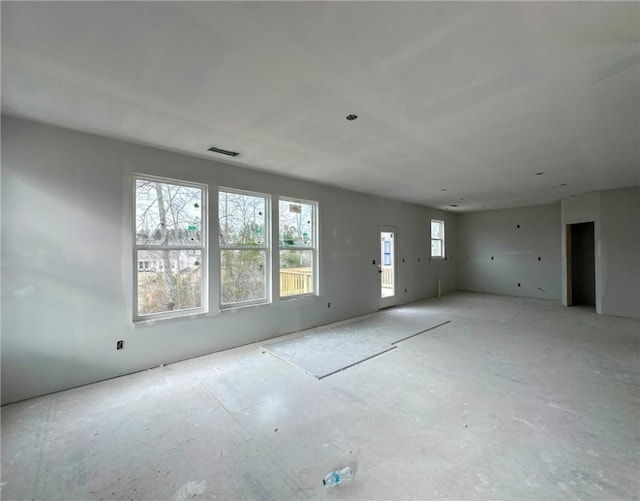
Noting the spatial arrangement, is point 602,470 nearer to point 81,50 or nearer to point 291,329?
point 291,329

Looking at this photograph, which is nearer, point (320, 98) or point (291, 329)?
point (320, 98)

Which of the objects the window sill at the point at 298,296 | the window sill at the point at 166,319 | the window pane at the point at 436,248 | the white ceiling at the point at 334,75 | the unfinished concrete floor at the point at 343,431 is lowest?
the unfinished concrete floor at the point at 343,431

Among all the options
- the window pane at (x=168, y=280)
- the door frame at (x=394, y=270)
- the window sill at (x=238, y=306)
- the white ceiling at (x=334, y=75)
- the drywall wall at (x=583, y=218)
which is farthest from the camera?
the door frame at (x=394, y=270)

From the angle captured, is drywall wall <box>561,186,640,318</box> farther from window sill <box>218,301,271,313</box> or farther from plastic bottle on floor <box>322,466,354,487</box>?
plastic bottle on floor <box>322,466,354,487</box>

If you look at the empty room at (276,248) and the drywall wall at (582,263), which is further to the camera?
the drywall wall at (582,263)

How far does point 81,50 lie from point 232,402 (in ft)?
9.37

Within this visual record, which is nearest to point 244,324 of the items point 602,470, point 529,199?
point 602,470

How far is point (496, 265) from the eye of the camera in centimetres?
871

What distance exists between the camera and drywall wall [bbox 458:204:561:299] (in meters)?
7.73

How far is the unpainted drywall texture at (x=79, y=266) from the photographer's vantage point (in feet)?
8.71

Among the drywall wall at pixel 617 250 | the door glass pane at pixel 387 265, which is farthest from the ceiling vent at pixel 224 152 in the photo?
the drywall wall at pixel 617 250

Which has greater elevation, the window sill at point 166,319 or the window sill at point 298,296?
the window sill at point 298,296

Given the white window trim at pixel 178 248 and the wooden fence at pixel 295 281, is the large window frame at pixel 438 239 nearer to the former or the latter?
the wooden fence at pixel 295 281

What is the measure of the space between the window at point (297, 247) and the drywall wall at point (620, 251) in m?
6.12
